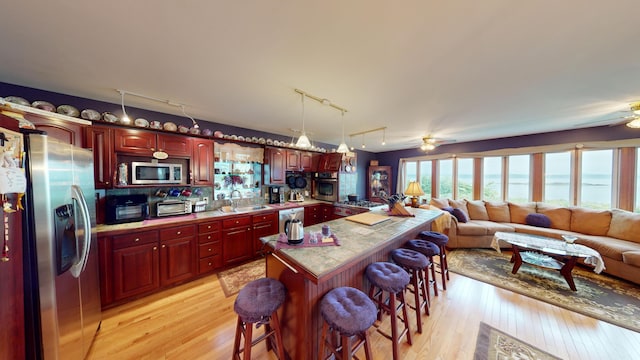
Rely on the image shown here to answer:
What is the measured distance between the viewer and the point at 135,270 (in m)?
→ 2.27

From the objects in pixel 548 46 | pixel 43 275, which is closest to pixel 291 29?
pixel 548 46

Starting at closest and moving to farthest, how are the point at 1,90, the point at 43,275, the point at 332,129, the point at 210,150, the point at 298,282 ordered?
the point at 43,275 < the point at 298,282 < the point at 1,90 < the point at 210,150 < the point at 332,129

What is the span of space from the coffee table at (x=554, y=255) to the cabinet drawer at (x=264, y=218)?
13.0ft

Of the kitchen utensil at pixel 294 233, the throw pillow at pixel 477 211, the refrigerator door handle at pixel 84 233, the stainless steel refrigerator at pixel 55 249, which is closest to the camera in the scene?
the stainless steel refrigerator at pixel 55 249

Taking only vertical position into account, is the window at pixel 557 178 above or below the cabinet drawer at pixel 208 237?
above

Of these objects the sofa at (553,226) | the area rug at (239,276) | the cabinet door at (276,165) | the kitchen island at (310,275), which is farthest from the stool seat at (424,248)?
the cabinet door at (276,165)

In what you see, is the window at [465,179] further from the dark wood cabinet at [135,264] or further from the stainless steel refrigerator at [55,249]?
the stainless steel refrigerator at [55,249]

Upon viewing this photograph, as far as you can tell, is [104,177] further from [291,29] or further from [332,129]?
[332,129]

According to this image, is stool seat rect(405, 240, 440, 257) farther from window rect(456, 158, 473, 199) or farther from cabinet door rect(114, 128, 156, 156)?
window rect(456, 158, 473, 199)

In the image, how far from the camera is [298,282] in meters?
1.39

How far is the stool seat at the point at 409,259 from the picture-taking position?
1841 mm

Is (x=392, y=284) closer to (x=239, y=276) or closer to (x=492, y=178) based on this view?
(x=239, y=276)

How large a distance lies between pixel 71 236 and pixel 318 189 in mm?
3990

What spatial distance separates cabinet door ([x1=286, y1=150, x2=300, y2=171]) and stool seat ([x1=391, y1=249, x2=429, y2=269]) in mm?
2772
